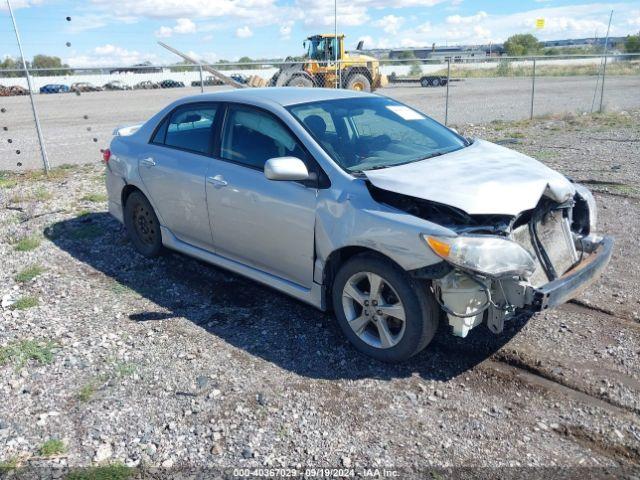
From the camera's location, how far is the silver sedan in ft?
11.3

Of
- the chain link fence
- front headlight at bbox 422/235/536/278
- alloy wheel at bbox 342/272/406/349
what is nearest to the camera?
front headlight at bbox 422/235/536/278

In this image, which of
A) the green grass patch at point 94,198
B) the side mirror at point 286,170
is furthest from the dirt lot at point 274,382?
the green grass patch at point 94,198

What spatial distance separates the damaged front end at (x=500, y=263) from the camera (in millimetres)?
3312

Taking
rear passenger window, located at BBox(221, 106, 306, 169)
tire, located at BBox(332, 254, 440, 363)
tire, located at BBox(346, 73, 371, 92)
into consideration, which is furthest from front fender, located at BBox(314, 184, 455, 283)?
tire, located at BBox(346, 73, 371, 92)

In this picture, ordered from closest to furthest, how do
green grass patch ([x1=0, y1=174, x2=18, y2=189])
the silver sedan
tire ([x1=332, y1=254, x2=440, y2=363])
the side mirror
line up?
the silver sedan → tire ([x1=332, y1=254, x2=440, y2=363]) → the side mirror → green grass patch ([x1=0, y1=174, x2=18, y2=189])

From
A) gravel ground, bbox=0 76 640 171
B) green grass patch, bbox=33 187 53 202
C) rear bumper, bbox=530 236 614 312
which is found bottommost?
gravel ground, bbox=0 76 640 171

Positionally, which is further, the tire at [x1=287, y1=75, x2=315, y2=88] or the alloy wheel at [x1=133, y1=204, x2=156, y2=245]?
the tire at [x1=287, y1=75, x2=315, y2=88]

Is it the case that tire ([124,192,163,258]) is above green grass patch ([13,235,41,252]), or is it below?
above

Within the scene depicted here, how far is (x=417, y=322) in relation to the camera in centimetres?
357

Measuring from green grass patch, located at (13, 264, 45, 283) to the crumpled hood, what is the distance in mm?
3618

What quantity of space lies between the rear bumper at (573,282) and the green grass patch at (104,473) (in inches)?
94.6

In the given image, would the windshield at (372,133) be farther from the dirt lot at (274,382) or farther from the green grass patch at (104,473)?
the green grass patch at (104,473)

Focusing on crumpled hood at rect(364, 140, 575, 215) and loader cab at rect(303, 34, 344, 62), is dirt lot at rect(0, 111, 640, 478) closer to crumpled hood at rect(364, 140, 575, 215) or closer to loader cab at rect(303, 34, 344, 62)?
crumpled hood at rect(364, 140, 575, 215)

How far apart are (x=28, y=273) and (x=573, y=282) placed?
485 cm
